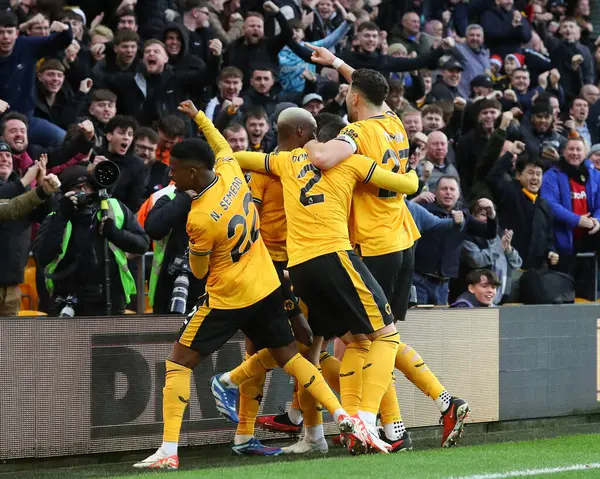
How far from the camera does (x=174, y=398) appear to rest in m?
7.34

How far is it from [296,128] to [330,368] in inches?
68.6

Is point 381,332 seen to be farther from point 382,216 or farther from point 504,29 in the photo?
point 504,29

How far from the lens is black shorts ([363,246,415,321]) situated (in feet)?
25.9

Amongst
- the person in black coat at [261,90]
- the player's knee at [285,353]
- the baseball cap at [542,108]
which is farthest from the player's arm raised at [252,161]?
the baseball cap at [542,108]

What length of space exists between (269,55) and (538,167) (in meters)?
3.49

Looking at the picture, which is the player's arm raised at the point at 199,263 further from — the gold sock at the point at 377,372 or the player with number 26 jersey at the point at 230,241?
the gold sock at the point at 377,372

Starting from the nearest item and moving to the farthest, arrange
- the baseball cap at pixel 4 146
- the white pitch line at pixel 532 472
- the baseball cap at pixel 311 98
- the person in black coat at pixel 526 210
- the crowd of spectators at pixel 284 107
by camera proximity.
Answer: the white pitch line at pixel 532 472
the baseball cap at pixel 4 146
the crowd of spectators at pixel 284 107
the person in black coat at pixel 526 210
the baseball cap at pixel 311 98

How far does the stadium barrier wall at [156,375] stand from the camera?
7570 millimetres

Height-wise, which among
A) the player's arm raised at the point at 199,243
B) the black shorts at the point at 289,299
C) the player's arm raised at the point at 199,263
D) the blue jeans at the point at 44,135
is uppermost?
the blue jeans at the point at 44,135

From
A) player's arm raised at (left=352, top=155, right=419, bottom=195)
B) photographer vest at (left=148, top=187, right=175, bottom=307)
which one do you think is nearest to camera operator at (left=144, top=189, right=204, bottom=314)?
photographer vest at (left=148, top=187, right=175, bottom=307)

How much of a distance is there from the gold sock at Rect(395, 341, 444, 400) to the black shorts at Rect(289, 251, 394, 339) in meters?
0.76

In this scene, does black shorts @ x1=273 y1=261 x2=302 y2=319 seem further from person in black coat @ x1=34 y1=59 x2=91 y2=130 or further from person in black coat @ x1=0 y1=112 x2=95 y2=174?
person in black coat @ x1=34 y1=59 x2=91 y2=130

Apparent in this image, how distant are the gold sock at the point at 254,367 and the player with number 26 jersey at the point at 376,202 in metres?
0.96

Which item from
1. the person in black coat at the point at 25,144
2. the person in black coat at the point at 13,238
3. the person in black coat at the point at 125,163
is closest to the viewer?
the person in black coat at the point at 13,238
